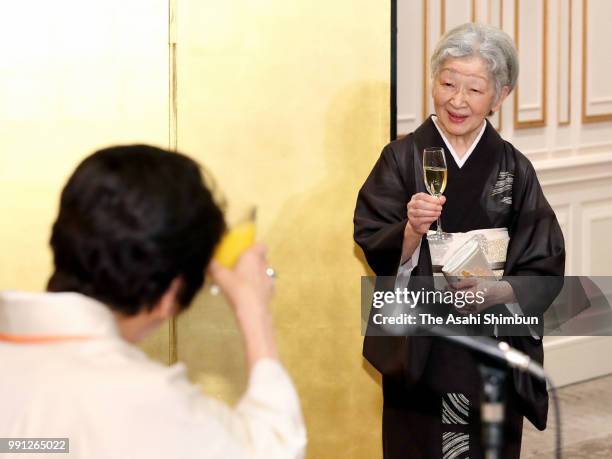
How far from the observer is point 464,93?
3.22 m

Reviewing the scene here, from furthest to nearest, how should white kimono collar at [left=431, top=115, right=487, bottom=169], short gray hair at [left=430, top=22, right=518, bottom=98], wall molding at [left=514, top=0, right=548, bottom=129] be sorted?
wall molding at [left=514, top=0, right=548, bottom=129] < white kimono collar at [left=431, top=115, right=487, bottom=169] < short gray hair at [left=430, top=22, right=518, bottom=98]

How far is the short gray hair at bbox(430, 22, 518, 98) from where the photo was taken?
3.20 m

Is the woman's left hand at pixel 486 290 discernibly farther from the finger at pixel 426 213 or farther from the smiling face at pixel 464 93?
the smiling face at pixel 464 93

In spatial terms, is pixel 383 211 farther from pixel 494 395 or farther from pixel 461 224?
pixel 494 395

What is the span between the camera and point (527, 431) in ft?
15.9

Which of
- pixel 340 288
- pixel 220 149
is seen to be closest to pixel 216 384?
pixel 340 288

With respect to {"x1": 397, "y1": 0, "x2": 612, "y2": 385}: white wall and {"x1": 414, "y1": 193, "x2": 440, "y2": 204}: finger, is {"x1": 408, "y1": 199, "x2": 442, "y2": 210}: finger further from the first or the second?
{"x1": 397, "y1": 0, "x2": 612, "y2": 385}: white wall

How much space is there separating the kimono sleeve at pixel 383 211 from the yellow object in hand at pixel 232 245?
64.1 inches

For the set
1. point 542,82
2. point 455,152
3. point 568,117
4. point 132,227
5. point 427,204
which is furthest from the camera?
point 568,117

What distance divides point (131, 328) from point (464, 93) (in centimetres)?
184

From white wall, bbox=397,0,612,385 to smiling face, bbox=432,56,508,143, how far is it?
146 cm

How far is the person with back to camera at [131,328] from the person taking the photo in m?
1.46

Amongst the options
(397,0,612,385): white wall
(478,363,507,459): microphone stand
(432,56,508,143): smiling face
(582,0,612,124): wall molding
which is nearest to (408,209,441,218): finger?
(432,56,508,143): smiling face

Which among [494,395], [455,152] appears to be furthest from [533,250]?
[494,395]
